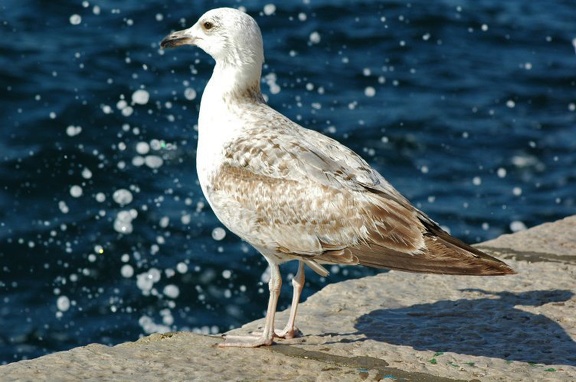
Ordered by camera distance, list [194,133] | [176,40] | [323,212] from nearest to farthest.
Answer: [323,212]
[176,40]
[194,133]

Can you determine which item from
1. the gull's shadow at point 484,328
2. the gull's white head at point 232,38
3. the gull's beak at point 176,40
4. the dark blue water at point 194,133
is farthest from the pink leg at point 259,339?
the dark blue water at point 194,133

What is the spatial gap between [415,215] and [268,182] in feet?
2.47

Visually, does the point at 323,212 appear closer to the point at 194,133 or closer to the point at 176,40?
the point at 176,40

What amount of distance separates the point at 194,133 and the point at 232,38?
15.1 ft

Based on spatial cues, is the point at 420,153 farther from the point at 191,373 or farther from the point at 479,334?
the point at 191,373

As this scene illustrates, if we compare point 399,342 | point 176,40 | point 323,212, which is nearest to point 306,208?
point 323,212

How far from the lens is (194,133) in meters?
10.1

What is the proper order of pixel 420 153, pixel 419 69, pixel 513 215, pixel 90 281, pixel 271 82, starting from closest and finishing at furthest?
pixel 90 281 < pixel 513 215 < pixel 420 153 < pixel 271 82 < pixel 419 69

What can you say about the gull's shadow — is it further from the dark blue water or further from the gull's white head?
the dark blue water

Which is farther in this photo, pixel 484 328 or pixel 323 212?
pixel 484 328

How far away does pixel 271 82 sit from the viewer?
11195mm

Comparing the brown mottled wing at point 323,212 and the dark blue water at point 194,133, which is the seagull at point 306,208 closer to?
the brown mottled wing at point 323,212

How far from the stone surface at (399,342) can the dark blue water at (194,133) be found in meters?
2.45

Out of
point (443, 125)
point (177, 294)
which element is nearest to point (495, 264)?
point (177, 294)
